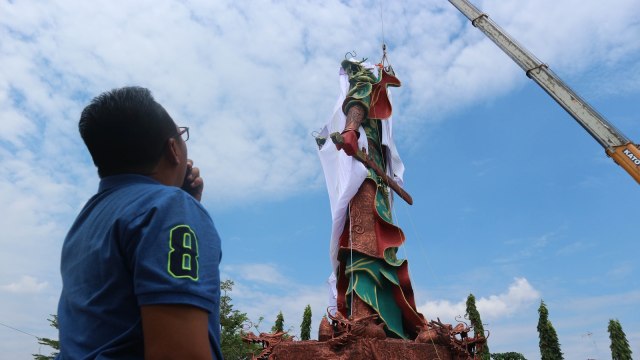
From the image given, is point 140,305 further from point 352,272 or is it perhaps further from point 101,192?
point 352,272

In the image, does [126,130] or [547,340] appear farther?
[547,340]

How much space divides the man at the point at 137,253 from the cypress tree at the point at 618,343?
17900 millimetres

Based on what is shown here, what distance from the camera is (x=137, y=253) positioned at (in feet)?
3.34

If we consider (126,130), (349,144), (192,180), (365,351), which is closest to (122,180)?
(126,130)

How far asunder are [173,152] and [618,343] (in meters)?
18.0

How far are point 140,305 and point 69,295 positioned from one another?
12.4 inches

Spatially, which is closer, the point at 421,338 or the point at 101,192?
the point at 101,192

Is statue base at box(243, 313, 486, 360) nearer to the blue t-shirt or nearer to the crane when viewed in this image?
the crane

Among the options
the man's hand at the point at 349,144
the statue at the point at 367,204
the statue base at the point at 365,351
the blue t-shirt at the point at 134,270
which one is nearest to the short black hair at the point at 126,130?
the blue t-shirt at the point at 134,270

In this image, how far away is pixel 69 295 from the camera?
1192mm

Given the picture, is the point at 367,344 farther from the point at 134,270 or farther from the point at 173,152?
the point at 134,270

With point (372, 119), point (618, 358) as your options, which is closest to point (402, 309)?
point (372, 119)

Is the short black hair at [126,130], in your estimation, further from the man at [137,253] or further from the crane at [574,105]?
the crane at [574,105]

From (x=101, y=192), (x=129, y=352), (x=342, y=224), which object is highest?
(x=342, y=224)
